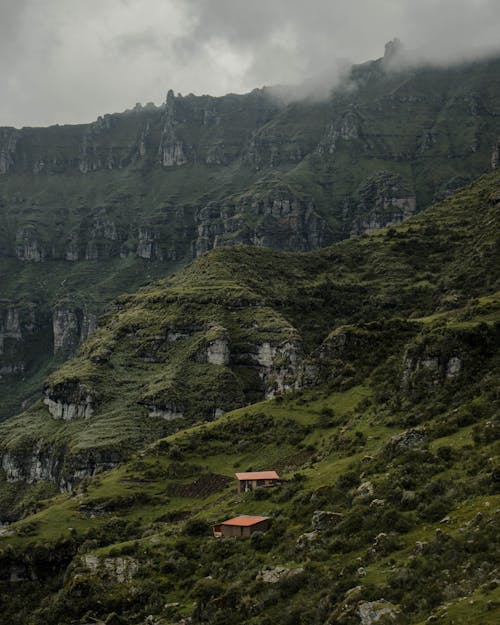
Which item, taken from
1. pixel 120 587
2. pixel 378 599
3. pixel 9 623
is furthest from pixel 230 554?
pixel 9 623

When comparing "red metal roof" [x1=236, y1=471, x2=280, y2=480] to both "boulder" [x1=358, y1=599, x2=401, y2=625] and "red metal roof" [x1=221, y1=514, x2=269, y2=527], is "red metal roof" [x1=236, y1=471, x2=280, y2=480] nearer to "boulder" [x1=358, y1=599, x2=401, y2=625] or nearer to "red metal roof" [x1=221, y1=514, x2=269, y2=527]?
"red metal roof" [x1=221, y1=514, x2=269, y2=527]

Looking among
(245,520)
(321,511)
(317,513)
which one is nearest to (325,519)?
(317,513)

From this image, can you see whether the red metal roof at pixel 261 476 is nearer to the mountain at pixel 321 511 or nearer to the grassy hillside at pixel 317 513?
the mountain at pixel 321 511

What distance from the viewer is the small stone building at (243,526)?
77.6 metres

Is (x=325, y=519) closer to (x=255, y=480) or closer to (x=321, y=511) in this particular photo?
(x=321, y=511)

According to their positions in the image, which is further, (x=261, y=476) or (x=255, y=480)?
(x=261, y=476)

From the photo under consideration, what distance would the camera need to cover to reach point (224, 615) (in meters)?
60.6

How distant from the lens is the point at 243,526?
77812 millimetres

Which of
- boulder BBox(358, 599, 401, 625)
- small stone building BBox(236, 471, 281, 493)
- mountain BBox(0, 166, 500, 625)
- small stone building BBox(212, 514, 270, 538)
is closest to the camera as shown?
boulder BBox(358, 599, 401, 625)

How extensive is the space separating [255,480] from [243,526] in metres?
21.0

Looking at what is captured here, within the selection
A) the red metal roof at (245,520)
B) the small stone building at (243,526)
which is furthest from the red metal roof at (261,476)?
the small stone building at (243,526)

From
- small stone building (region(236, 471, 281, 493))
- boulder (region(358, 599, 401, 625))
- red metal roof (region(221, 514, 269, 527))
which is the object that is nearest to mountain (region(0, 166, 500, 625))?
boulder (region(358, 599, 401, 625))

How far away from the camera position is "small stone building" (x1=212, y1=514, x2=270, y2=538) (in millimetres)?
77562

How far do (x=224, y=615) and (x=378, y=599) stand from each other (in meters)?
17.4
